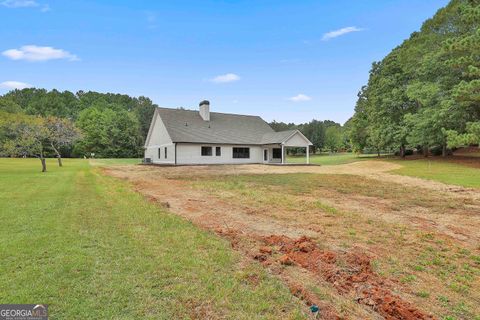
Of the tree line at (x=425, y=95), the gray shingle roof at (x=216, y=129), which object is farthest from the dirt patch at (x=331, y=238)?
the gray shingle roof at (x=216, y=129)

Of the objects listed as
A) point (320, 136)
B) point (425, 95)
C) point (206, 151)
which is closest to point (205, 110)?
point (206, 151)

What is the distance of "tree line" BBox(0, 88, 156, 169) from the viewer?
1914 cm

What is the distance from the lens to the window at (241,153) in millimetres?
30366

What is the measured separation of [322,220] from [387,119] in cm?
2774

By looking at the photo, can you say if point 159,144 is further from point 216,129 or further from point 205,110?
point 216,129

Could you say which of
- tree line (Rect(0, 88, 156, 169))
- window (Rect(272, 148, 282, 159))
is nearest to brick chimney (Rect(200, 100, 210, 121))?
window (Rect(272, 148, 282, 159))

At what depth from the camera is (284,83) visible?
33.1m

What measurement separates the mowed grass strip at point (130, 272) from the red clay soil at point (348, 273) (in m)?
0.64

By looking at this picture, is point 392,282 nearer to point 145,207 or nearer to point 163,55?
point 145,207

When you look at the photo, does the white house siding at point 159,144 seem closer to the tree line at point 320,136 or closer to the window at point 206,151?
the window at point 206,151

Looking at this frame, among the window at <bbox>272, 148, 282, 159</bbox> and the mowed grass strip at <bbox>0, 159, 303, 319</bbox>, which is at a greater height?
the window at <bbox>272, 148, 282, 159</bbox>

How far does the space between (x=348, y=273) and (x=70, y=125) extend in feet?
86.1

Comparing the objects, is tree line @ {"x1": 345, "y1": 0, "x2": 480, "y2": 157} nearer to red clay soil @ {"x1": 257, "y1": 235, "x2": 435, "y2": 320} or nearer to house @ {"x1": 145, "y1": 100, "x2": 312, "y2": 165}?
house @ {"x1": 145, "y1": 100, "x2": 312, "y2": 165}

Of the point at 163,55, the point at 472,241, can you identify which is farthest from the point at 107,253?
the point at 163,55
